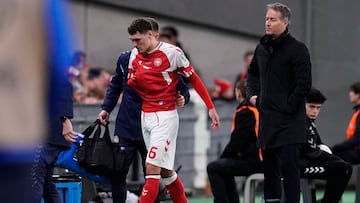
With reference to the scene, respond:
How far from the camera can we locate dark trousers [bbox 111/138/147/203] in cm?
994

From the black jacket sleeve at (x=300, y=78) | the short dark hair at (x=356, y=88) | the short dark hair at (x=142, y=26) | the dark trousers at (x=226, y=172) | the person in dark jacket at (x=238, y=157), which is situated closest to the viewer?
the black jacket sleeve at (x=300, y=78)

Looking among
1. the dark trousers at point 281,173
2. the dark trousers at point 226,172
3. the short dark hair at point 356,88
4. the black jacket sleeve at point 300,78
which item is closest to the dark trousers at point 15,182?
the black jacket sleeve at point 300,78

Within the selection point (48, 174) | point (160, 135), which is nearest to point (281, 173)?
point (160, 135)

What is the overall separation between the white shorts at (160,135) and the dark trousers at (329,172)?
1.52 meters

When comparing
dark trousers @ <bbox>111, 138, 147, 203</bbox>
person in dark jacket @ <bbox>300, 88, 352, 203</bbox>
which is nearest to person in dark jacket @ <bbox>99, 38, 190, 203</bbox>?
dark trousers @ <bbox>111, 138, 147, 203</bbox>

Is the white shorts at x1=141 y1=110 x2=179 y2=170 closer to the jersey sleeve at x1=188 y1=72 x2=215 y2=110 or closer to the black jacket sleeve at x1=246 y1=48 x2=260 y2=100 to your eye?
the jersey sleeve at x1=188 y1=72 x2=215 y2=110

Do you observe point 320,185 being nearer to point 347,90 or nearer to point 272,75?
point 347,90

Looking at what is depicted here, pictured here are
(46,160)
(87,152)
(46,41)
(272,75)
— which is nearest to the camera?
(46,41)

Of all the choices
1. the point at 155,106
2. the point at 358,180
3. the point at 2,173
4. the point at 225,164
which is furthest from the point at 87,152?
the point at 2,173

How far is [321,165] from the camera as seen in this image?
412 inches

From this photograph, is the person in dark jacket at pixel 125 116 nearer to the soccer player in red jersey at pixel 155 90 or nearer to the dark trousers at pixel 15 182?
the soccer player in red jersey at pixel 155 90

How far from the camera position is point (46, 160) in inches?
345

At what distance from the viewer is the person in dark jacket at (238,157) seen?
426 inches

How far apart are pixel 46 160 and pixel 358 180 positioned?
16.4ft
